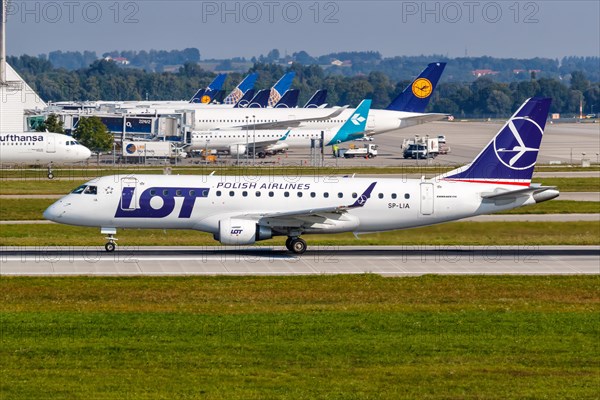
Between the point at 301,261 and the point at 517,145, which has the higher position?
the point at 517,145

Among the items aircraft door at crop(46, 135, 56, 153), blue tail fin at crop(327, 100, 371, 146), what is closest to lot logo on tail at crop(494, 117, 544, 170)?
aircraft door at crop(46, 135, 56, 153)

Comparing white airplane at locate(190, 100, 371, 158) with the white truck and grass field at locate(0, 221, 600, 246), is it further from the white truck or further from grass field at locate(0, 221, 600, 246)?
grass field at locate(0, 221, 600, 246)

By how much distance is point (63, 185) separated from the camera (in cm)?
8544

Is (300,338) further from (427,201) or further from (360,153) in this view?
(360,153)

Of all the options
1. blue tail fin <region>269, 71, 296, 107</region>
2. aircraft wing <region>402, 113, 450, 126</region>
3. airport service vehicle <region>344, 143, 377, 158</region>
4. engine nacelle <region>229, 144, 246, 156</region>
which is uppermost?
blue tail fin <region>269, 71, 296, 107</region>

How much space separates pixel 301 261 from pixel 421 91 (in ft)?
299

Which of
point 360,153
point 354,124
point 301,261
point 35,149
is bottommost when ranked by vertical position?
point 301,261

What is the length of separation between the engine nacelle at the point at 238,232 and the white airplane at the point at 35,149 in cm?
Answer: 5414

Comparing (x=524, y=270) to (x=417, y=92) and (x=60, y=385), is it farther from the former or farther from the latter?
(x=417, y=92)

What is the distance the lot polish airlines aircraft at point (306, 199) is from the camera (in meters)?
47.7

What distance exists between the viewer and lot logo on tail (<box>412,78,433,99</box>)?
13450cm

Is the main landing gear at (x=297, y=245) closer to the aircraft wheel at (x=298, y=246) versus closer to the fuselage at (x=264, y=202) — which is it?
the aircraft wheel at (x=298, y=246)

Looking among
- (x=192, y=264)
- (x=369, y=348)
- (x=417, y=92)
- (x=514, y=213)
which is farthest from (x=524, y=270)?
(x=417, y=92)

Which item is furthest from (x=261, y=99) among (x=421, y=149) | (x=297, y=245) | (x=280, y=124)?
(x=297, y=245)
